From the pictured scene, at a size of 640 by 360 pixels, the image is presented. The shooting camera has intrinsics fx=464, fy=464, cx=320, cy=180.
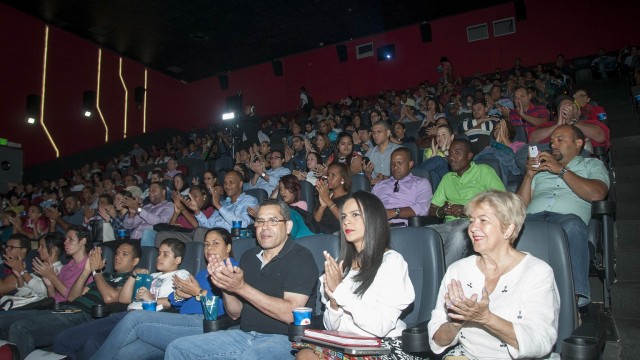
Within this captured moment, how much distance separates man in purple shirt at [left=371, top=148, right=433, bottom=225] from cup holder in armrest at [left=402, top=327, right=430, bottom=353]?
62.7 inches

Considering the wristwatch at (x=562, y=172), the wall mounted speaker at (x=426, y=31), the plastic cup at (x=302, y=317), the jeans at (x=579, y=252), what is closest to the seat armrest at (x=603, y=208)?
the jeans at (x=579, y=252)

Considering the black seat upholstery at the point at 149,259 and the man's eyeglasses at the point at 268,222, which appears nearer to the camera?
the man's eyeglasses at the point at 268,222

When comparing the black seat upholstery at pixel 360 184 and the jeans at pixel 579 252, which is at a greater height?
the black seat upholstery at pixel 360 184

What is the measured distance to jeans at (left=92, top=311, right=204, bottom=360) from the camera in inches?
89.5

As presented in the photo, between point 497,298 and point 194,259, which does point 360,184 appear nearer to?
point 194,259

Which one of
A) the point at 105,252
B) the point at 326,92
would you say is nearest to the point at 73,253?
the point at 105,252

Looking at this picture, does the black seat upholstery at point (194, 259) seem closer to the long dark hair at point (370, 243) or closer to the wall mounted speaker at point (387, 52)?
the long dark hair at point (370, 243)

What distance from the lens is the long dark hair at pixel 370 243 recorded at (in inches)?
74.2

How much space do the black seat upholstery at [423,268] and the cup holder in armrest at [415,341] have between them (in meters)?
0.36

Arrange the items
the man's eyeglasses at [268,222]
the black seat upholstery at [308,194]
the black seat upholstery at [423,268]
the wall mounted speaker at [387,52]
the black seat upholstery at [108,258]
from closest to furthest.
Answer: the black seat upholstery at [423,268], the man's eyeglasses at [268,222], the black seat upholstery at [108,258], the black seat upholstery at [308,194], the wall mounted speaker at [387,52]

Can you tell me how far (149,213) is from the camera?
178 inches

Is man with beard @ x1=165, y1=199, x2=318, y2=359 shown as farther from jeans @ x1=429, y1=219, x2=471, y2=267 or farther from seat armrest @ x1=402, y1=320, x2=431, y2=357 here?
jeans @ x1=429, y1=219, x2=471, y2=267

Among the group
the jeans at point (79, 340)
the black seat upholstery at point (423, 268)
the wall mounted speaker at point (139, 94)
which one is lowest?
the jeans at point (79, 340)

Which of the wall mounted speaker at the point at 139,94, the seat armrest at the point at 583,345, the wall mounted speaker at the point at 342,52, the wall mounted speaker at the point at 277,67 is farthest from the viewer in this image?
the wall mounted speaker at the point at 277,67
